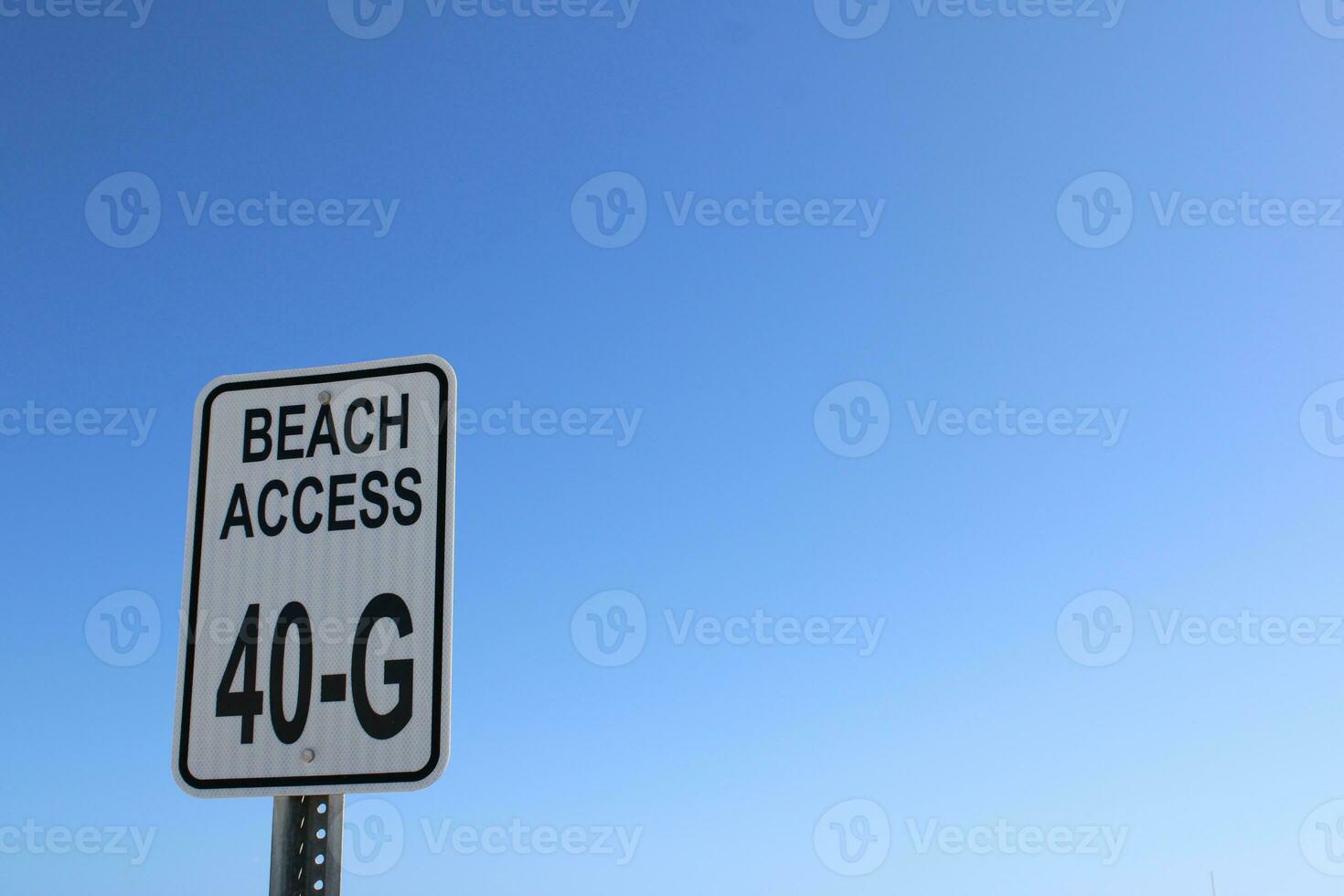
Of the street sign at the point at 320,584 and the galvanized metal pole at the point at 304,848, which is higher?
the street sign at the point at 320,584

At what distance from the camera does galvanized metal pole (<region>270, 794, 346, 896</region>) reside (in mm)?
2682

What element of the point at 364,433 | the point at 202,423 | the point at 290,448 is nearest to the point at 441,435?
the point at 364,433

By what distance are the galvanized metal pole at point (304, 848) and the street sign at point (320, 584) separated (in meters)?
0.07

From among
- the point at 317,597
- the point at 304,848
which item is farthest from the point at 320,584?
the point at 304,848

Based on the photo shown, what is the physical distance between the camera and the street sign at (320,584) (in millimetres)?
2719

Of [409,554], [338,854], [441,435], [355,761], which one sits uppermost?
[441,435]

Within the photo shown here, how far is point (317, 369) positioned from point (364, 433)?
262 mm

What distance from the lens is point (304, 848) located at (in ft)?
8.86

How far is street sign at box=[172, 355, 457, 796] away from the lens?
8.92 ft

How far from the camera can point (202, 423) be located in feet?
10.3

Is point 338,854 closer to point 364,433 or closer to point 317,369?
point 364,433

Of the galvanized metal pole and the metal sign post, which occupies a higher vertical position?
the metal sign post

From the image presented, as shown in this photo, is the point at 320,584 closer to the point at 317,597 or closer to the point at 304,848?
the point at 317,597

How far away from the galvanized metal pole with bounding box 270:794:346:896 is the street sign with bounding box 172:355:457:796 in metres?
0.07
